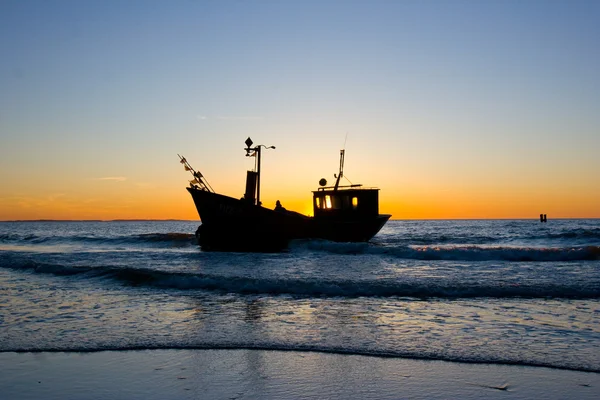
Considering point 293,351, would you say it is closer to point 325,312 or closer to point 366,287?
point 325,312

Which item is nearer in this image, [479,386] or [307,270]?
[479,386]

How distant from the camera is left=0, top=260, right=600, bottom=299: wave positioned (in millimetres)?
11328

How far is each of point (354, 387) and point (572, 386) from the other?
2.22 meters

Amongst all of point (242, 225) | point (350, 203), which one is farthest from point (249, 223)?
point (350, 203)

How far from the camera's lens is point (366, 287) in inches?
478

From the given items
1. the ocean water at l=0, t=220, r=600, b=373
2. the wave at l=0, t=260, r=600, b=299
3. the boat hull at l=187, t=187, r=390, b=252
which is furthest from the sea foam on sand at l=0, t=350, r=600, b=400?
the boat hull at l=187, t=187, r=390, b=252

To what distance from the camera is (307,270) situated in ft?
56.6

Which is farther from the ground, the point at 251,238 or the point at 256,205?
the point at 256,205

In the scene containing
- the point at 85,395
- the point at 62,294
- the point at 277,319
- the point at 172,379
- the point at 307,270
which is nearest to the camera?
the point at 85,395

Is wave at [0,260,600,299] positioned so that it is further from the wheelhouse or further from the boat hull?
the wheelhouse

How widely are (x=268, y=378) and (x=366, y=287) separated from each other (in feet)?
24.0

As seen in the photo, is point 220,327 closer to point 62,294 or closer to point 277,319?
point 277,319

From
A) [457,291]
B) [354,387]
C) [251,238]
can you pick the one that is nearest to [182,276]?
[457,291]

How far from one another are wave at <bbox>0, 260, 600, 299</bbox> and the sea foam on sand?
5671mm
